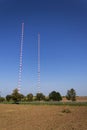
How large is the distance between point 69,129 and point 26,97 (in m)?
119

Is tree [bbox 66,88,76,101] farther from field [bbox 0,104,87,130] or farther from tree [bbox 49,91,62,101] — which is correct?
field [bbox 0,104,87,130]

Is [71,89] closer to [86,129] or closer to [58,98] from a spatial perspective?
[58,98]

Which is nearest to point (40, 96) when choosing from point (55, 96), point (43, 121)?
point (55, 96)

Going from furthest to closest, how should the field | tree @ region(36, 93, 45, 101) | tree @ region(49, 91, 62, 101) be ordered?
tree @ region(49, 91, 62, 101)
tree @ region(36, 93, 45, 101)
the field

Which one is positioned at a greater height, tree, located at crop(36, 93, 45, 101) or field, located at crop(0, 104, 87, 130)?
tree, located at crop(36, 93, 45, 101)

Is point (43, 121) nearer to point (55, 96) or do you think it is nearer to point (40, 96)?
point (40, 96)

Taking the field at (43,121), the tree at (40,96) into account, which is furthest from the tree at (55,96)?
the field at (43,121)

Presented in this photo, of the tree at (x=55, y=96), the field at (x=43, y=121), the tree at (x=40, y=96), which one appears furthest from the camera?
the tree at (x=55, y=96)

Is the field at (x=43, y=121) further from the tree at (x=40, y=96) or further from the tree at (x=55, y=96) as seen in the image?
the tree at (x=55, y=96)

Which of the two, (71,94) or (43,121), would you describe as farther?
(71,94)

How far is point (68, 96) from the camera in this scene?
5153 inches

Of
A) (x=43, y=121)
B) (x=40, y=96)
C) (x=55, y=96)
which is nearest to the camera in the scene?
(x=43, y=121)

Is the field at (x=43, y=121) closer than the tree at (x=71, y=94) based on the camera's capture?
Yes

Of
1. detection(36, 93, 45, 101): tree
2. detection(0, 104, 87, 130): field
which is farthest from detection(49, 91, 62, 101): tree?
detection(0, 104, 87, 130): field
